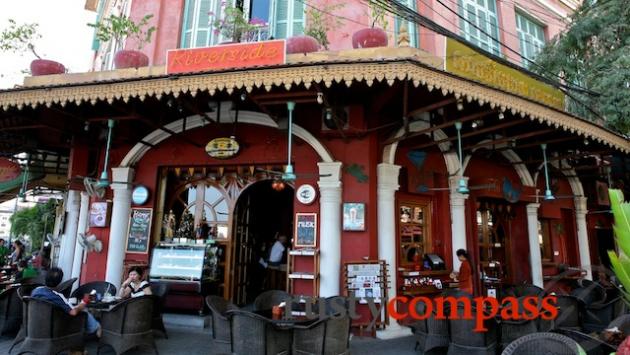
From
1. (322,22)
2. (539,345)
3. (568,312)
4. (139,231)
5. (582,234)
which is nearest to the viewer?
(539,345)

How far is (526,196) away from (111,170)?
30.9 feet

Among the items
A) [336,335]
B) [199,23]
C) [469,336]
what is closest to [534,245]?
[469,336]

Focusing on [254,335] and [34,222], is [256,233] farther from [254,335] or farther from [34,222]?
[34,222]

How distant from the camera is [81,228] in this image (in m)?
9.02

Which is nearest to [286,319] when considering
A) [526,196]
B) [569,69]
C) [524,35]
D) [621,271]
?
[621,271]

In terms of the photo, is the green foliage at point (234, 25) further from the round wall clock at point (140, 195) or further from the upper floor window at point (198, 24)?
the round wall clock at point (140, 195)

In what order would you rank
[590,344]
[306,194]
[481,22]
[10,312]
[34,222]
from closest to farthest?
1. [590,344]
2. [10,312]
3. [306,194]
4. [481,22]
5. [34,222]

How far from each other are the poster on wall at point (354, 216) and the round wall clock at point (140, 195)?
4.10m

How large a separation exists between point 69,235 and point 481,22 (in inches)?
460

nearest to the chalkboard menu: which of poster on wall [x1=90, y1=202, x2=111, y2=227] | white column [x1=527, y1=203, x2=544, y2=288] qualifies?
poster on wall [x1=90, y1=202, x2=111, y2=227]

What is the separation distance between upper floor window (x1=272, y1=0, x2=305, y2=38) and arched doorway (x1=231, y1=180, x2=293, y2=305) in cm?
343

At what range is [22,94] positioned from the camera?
261 inches

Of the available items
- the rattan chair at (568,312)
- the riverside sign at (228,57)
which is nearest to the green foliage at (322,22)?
the riverside sign at (228,57)

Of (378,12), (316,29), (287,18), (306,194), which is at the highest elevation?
(287,18)
